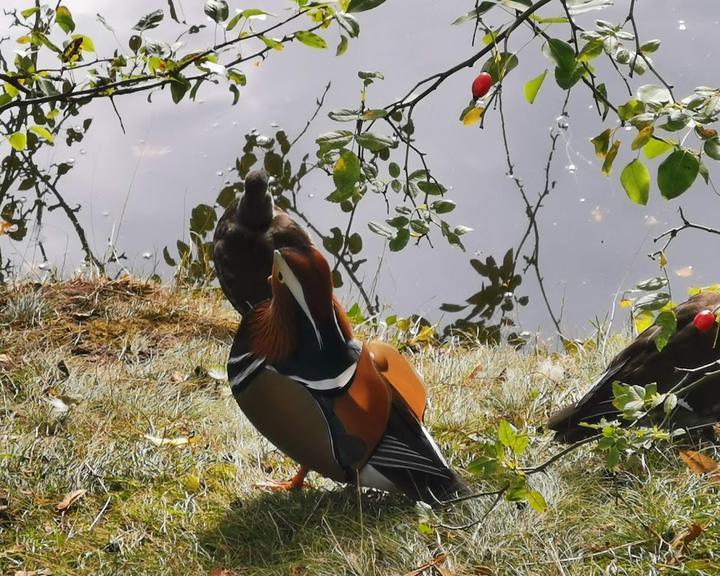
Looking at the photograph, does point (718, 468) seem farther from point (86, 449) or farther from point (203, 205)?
point (203, 205)

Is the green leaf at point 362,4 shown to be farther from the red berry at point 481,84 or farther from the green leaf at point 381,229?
the green leaf at point 381,229

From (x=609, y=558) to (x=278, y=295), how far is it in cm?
111

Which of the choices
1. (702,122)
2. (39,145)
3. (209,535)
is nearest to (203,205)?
(39,145)

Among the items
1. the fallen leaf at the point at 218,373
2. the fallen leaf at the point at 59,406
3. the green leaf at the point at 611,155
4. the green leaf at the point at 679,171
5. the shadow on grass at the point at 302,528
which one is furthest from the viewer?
the fallen leaf at the point at 218,373

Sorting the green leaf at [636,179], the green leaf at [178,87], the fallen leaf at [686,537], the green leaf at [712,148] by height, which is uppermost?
the green leaf at [712,148]

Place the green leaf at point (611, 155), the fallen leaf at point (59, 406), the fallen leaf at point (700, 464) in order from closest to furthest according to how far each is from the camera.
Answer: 1. the green leaf at point (611, 155)
2. the fallen leaf at point (700, 464)
3. the fallen leaf at point (59, 406)

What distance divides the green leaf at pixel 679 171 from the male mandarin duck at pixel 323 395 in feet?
4.12

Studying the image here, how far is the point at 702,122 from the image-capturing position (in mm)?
1521

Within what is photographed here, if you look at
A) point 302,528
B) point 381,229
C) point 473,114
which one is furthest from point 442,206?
point 302,528

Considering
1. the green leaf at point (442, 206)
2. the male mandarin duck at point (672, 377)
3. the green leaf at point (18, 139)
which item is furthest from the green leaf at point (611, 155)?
the green leaf at point (18, 139)

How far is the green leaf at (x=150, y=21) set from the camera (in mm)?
2615

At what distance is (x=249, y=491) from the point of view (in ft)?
9.75

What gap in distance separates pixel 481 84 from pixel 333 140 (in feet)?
1.02

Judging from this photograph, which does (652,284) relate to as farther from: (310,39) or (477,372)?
(477,372)
